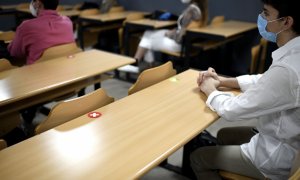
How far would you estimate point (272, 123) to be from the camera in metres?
1.38

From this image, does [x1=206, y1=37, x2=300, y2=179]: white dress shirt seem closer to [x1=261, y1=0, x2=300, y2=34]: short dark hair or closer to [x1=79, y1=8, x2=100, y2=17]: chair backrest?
[x1=261, y1=0, x2=300, y2=34]: short dark hair

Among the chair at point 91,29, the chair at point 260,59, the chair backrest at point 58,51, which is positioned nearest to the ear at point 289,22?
the chair backrest at point 58,51

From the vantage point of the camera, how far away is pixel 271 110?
1.29 meters

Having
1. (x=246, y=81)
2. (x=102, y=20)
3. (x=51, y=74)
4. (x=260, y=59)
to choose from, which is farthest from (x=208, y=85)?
(x=102, y=20)

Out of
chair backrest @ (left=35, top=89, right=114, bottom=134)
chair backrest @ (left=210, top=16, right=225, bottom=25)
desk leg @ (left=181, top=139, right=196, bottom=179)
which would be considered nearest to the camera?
chair backrest @ (left=35, top=89, right=114, bottom=134)

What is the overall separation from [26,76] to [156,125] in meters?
1.11

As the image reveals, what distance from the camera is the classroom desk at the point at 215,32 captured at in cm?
368

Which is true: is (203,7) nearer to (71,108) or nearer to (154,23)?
(154,23)

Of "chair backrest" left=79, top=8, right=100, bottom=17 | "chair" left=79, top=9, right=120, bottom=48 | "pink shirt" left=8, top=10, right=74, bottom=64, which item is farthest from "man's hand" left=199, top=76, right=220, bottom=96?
"chair backrest" left=79, top=8, right=100, bottom=17

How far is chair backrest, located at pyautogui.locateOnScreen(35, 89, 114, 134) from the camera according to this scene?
146cm

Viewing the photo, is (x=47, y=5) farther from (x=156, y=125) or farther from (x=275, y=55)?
(x=275, y=55)

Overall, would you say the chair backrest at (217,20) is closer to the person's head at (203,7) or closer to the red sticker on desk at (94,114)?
the person's head at (203,7)

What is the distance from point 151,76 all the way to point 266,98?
888mm

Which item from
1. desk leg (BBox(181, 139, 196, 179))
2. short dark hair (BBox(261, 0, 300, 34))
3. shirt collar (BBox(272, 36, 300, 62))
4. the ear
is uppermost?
short dark hair (BBox(261, 0, 300, 34))
